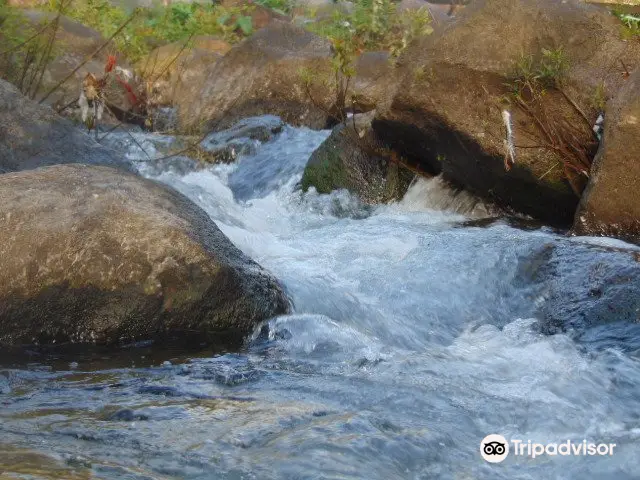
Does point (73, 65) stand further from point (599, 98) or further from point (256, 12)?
point (599, 98)

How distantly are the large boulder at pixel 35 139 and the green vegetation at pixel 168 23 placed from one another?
359 inches

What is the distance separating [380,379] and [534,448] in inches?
33.6

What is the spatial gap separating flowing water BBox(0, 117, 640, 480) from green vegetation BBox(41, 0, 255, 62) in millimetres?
9844

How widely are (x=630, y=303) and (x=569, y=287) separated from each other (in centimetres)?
40

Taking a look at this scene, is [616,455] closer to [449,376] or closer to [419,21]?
[449,376]

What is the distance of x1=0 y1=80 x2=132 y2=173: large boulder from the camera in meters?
6.28

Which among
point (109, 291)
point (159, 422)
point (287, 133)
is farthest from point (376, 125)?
point (159, 422)

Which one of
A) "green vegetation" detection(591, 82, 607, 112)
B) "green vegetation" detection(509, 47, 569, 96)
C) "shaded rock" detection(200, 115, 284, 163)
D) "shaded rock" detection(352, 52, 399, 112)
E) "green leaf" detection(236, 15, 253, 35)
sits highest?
"green vegetation" detection(509, 47, 569, 96)

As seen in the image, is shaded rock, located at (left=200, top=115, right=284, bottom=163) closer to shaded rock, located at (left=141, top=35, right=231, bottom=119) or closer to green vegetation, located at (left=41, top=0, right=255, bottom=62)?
shaded rock, located at (left=141, top=35, right=231, bottom=119)

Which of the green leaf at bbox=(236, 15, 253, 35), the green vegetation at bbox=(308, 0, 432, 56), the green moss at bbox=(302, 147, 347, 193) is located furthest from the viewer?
the green leaf at bbox=(236, 15, 253, 35)

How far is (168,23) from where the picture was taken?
675 inches

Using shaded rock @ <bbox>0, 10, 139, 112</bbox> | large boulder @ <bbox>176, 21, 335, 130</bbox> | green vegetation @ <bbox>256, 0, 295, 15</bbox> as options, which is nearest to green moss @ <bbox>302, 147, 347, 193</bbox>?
shaded rock @ <bbox>0, 10, 139, 112</bbox>

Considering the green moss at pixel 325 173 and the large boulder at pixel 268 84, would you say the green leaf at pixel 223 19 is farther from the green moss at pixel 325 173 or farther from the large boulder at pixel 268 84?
the green moss at pixel 325 173

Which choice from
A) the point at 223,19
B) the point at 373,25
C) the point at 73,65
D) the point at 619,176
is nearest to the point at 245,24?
the point at 223,19
